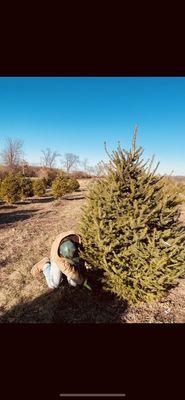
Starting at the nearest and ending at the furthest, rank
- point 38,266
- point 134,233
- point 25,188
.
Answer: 1. point 134,233
2. point 38,266
3. point 25,188

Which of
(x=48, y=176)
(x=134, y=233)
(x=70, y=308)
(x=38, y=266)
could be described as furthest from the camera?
(x=48, y=176)

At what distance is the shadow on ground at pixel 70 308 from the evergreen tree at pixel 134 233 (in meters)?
0.26

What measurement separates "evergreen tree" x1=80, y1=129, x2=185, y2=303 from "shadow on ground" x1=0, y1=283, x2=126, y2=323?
258 millimetres

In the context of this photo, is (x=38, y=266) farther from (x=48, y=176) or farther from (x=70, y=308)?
(x=48, y=176)

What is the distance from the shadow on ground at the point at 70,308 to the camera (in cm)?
323

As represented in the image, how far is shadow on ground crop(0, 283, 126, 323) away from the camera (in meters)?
3.23

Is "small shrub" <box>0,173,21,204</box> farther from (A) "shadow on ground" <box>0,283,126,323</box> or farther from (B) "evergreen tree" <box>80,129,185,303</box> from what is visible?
(B) "evergreen tree" <box>80,129,185,303</box>

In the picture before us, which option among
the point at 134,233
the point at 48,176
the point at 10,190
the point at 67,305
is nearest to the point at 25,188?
the point at 10,190

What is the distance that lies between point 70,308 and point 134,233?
130cm

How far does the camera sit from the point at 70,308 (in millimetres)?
3412

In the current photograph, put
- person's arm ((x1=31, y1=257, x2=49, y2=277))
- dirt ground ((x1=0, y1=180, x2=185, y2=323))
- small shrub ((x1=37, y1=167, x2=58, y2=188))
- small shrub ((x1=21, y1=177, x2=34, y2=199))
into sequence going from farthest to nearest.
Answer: small shrub ((x1=37, y1=167, x2=58, y2=188)) < small shrub ((x1=21, y1=177, x2=34, y2=199)) < person's arm ((x1=31, y1=257, x2=49, y2=277)) < dirt ground ((x1=0, y1=180, x2=185, y2=323))

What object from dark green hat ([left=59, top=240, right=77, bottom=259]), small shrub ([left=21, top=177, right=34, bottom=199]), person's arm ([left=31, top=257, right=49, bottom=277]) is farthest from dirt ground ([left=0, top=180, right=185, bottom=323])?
small shrub ([left=21, top=177, right=34, bottom=199])
